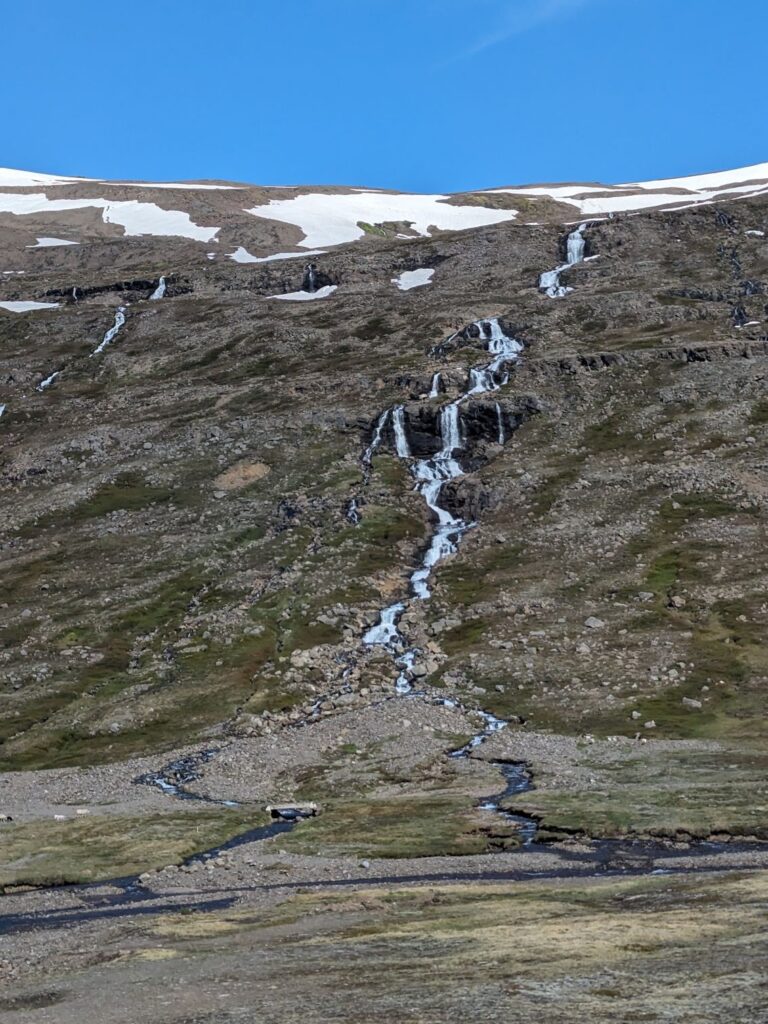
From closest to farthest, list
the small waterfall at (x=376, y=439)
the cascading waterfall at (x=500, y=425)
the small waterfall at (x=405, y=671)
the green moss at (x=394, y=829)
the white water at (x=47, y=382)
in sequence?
the green moss at (x=394, y=829), the small waterfall at (x=405, y=671), the small waterfall at (x=376, y=439), the cascading waterfall at (x=500, y=425), the white water at (x=47, y=382)

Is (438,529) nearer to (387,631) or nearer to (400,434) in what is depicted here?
(400,434)

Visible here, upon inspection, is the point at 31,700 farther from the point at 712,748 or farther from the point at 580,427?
the point at 580,427

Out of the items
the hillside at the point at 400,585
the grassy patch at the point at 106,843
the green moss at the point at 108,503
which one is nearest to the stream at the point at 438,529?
the hillside at the point at 400,585

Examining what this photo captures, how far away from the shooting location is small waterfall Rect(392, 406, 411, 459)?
5725 inches

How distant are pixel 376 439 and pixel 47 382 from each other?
2826 inches

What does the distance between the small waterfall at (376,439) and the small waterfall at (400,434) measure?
4.04 ft

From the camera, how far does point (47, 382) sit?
189 metres

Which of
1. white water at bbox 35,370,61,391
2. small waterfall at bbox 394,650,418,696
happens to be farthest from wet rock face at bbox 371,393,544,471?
white water at bbox 35,370,61,391

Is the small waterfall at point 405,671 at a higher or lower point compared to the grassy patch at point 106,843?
higher

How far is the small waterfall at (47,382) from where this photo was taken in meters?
187

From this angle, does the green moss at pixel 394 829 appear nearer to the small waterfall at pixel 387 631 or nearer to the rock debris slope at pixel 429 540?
the rock debris slope at pixel 429 540

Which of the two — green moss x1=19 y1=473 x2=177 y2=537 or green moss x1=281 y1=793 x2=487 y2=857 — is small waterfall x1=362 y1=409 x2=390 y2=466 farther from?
green moss x1=281 y1=793 x2=487 y2=857

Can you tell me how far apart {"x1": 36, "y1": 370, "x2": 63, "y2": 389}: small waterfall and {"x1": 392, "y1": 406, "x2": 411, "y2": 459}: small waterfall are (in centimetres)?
6956

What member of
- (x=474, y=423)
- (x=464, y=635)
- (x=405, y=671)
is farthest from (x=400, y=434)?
(x=405, y=671)
